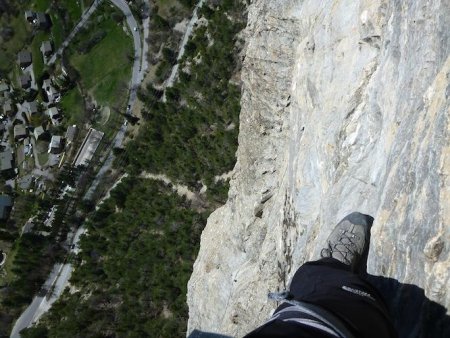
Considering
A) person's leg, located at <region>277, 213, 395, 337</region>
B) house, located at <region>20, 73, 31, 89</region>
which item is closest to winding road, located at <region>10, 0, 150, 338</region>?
house, located at <region>20, 73, 31, 89</region>

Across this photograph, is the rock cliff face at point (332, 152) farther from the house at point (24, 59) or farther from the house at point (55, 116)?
the house at point (24, 59)

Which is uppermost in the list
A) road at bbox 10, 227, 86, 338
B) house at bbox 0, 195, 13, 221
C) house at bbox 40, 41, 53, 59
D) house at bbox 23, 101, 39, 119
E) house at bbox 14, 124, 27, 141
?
house at bbox 40, 41, 53, 59

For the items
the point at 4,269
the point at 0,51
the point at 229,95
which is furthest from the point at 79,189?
the point at 0,51

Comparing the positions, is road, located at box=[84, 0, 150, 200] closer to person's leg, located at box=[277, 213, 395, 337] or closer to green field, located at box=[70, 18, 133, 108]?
green field, located at box=[70, 18, 133, 108]

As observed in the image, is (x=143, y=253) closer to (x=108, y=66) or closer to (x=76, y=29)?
(x=108, y=66)

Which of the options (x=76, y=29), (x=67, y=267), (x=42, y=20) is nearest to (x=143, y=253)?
(x=67, y=267)

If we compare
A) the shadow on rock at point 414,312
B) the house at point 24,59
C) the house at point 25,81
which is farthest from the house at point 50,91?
the shadow on rock at point 414,312
